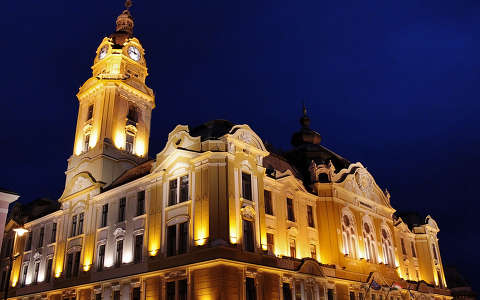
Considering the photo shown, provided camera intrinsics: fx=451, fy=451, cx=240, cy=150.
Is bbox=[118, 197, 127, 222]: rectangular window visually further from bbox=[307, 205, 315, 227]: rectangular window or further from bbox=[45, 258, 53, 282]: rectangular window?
bbox=[307, 205, 315, 227]: rectangular window

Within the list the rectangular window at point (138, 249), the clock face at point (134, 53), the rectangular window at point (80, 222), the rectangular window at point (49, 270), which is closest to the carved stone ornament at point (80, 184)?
A: the rectangular window at point (80, 222)

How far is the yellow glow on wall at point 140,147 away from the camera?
5122cm

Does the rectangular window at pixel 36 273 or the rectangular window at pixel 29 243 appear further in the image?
the rectangular window at pixel 29 243

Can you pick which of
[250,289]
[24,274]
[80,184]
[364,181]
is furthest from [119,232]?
[364,181]

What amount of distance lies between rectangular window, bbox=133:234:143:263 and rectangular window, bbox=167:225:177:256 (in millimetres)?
3577

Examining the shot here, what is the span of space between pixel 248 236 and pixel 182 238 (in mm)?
4786

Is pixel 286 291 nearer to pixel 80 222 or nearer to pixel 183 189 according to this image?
pixel 183 189

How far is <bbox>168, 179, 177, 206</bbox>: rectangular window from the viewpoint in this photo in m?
34.5

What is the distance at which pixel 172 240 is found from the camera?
33.4m

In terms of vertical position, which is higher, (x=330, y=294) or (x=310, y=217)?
(x=310, y=217)

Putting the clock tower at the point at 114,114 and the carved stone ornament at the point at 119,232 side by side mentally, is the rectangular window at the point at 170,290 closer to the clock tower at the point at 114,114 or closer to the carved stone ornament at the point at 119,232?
the carved stone ornament at the point at 119,232

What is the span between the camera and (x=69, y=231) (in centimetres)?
4394

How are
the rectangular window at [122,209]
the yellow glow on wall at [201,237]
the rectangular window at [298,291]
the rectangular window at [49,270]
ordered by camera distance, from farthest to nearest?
the rectangular window at [49,270] < the rectangular window at [122,209] < the rectangular window at [298,291] < the yellow glow on wall at [201,237]

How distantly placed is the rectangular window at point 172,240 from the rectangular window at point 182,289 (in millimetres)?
2352
